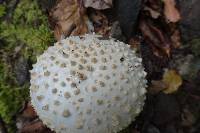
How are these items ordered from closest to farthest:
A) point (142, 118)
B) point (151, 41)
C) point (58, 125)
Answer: point (58, 125), point (142, 118), point (151, 41)

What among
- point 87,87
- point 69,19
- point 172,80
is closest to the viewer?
point 87,87

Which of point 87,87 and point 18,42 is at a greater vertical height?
point 87,87

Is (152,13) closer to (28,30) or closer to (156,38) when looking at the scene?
(156,38)

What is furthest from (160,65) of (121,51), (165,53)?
(121,51)

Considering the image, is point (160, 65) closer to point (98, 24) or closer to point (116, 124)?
point (98, 24)

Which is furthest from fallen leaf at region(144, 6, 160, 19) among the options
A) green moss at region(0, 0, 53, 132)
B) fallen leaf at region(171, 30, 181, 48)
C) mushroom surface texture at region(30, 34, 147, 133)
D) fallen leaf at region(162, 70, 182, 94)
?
green moss at region(0, 0, 53, 132)

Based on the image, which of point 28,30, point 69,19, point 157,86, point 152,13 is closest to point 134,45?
point 152,13
